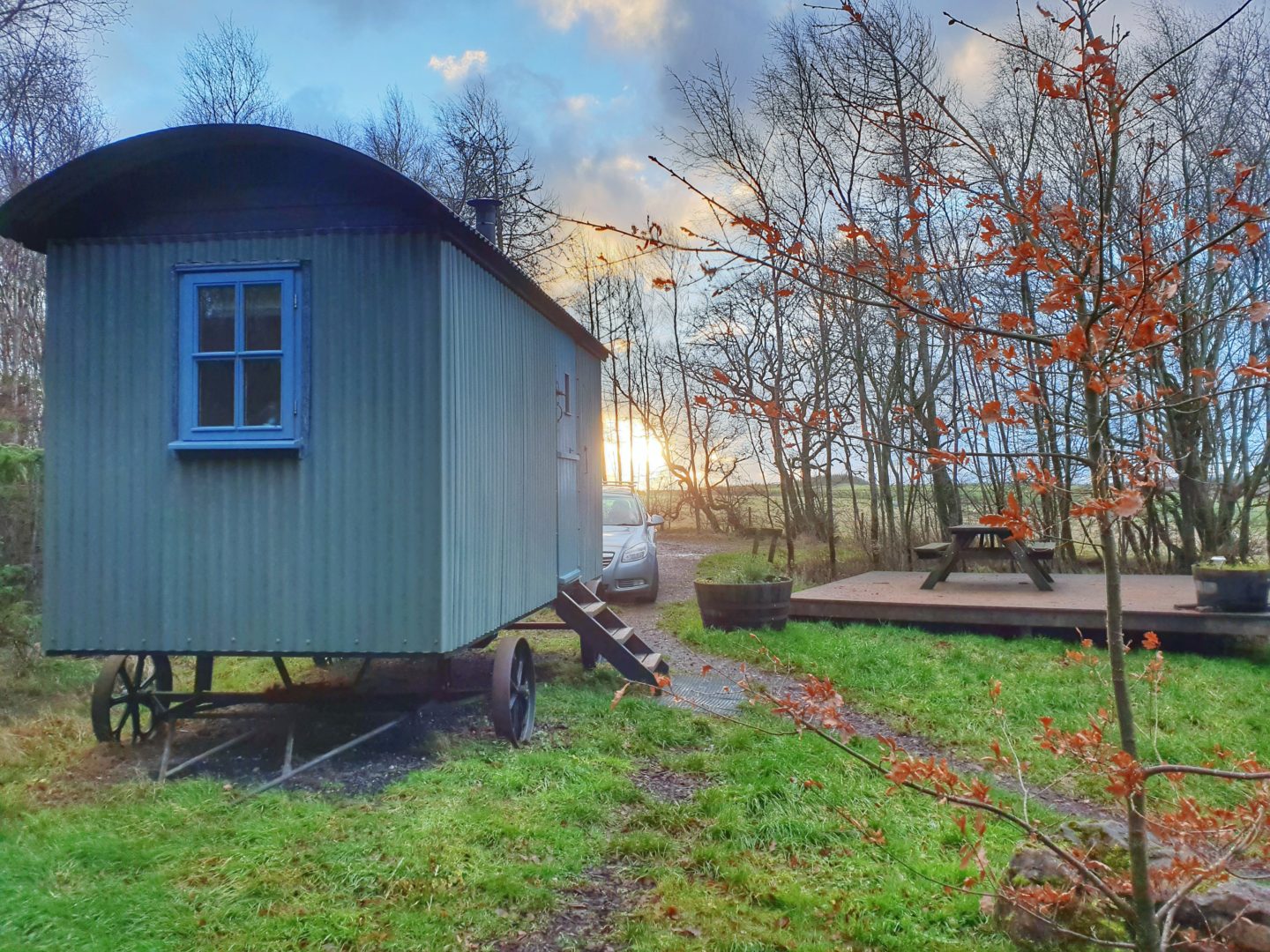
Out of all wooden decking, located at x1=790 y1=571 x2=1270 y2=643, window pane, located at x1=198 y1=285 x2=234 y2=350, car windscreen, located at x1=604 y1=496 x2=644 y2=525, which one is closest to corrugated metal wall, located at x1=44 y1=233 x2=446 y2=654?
window pane, located at x1=198 y1=285 x2=234 y2=350

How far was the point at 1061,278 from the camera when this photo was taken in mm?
2098

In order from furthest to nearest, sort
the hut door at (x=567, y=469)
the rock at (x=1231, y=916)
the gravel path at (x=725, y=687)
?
1. the hut door at (x=567, y=469)
2. the gravel path at (x=725, y=687)
3. the rock at (x=1231, y=916)

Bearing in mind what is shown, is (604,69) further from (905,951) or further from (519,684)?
(905,951)

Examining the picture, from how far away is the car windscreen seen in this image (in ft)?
42.8

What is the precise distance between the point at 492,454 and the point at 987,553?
6839 millimetres

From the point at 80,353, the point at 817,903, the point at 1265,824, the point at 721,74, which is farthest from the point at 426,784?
the point at 721,74

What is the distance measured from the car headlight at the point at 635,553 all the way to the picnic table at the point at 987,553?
3830 mm

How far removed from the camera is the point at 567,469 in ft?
27.6

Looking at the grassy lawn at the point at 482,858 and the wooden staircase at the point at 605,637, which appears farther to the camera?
the wooden staircase at the point at 605,637

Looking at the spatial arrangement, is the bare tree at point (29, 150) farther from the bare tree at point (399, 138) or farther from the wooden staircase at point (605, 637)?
the bare tree at point (399, 138)

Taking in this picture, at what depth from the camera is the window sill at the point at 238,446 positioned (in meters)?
5.00

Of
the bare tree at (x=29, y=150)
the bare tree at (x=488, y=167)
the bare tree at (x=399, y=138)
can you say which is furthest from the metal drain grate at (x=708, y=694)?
the bare tree at (x=399, y=138)

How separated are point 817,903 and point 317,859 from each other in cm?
212

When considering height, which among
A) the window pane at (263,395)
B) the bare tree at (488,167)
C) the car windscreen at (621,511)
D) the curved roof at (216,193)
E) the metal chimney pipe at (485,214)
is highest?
the bare tree at (488,167)
